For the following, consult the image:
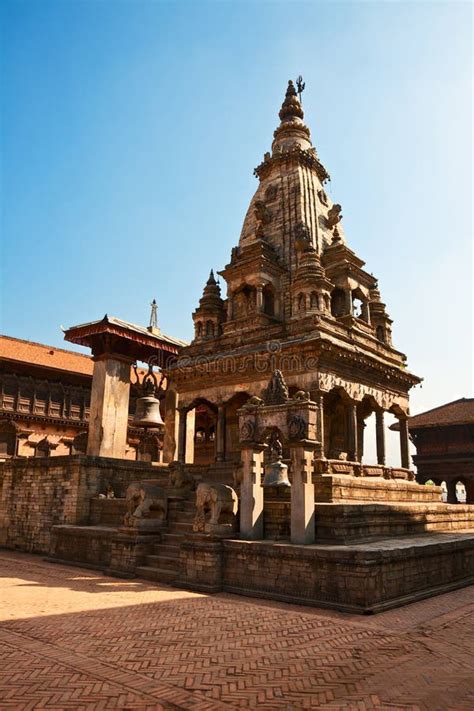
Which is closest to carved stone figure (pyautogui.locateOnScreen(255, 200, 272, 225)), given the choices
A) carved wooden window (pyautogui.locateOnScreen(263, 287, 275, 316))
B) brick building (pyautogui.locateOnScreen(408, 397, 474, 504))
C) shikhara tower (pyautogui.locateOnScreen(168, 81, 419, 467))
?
shikhara tower (pyautogui.locateOnScreen(168, 81, 419, 467))

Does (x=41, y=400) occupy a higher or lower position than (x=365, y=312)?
lower

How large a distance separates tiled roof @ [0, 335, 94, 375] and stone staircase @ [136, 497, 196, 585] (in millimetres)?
19415

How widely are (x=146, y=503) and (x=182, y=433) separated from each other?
8.93 meters

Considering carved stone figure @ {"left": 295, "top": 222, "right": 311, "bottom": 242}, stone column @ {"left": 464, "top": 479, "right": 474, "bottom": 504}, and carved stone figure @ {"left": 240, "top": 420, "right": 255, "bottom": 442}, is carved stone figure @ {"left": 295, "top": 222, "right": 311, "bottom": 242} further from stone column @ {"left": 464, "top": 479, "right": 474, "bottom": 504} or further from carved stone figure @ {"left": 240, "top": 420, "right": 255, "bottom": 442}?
stone column @ {"left": 464, "top": 479, "right": 474, "bottom": 504}

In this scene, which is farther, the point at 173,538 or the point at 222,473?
the point at 222,473

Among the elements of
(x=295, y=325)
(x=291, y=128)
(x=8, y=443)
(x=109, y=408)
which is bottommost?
(x=8, y=443)

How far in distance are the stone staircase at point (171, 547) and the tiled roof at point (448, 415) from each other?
79.4ft

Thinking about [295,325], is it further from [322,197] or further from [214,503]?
[214,503]

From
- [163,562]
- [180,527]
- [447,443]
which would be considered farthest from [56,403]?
[447,443]

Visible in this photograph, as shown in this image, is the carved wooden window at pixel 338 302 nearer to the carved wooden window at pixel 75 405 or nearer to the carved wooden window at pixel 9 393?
the carved wooden window at pixel 75 405

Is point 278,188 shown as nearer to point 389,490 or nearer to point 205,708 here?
point 389,490

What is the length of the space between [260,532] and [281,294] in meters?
12.8

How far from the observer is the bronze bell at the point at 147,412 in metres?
19.2

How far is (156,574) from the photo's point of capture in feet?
40.9
